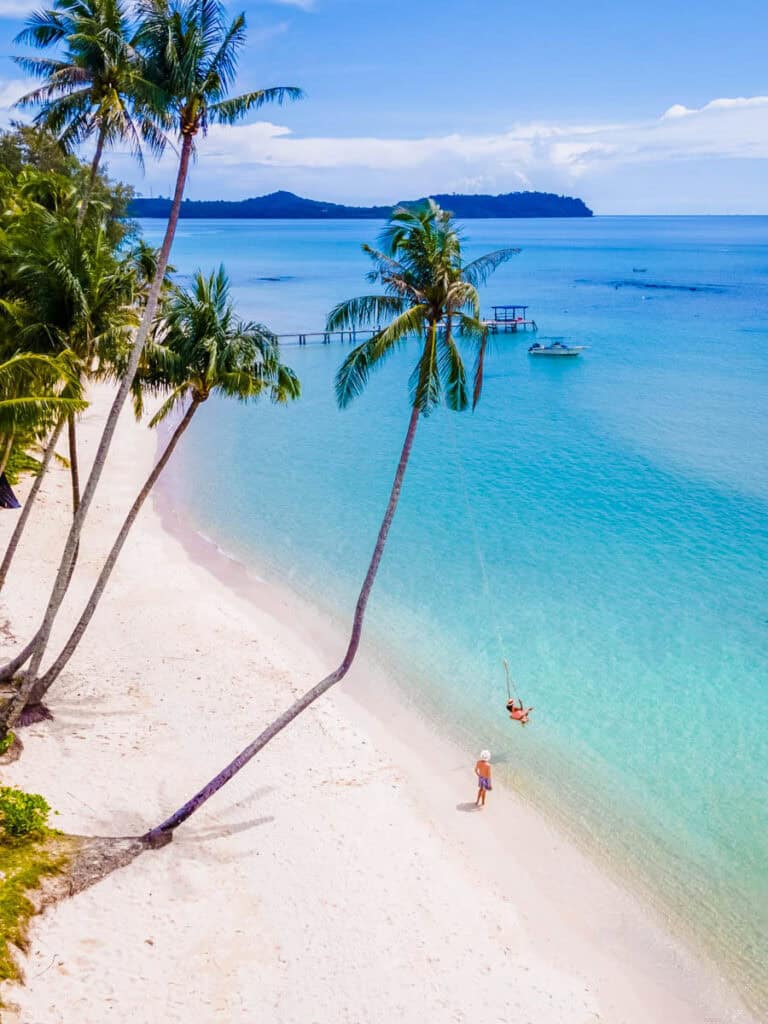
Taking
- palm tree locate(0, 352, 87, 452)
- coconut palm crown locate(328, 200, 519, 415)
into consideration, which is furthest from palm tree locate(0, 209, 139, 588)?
coconut palm crown locate(328, 200, 519, 415)

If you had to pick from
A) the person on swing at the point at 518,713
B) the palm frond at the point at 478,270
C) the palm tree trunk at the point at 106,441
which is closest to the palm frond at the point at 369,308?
the palm frond at the point at 478,270

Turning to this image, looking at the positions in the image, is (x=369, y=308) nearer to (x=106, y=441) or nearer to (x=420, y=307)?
(x=420, y=307)

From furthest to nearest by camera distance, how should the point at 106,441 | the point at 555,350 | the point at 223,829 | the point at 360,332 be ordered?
the point at 360,332
the point at 555,350
the point at 106,441
the point at 223,829

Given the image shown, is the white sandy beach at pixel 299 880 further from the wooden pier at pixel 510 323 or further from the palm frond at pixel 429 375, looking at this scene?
the wooden pier at pixel 510 323

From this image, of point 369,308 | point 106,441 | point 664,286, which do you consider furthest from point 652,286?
point 106,441

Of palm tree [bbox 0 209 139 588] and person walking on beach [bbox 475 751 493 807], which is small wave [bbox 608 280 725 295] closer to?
person walking on beach [bbox 475 751 493 807]
